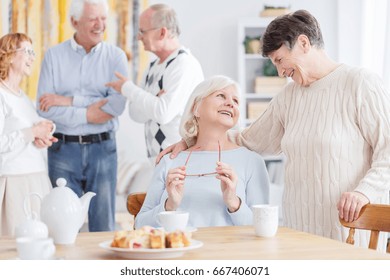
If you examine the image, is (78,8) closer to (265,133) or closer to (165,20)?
(165,20)

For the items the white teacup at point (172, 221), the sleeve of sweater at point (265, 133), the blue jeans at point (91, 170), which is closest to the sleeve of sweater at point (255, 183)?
the sleeve of sweater at point (265, 133)

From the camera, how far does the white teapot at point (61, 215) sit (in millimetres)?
1939

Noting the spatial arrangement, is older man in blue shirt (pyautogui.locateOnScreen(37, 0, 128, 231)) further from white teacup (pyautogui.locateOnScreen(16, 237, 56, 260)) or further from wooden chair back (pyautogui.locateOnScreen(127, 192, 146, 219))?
white teacup (pyautogui.locateOnScreen(16, 237, 56, 260))

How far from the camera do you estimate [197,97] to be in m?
2.70

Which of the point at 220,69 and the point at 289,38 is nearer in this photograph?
the point at 289,38

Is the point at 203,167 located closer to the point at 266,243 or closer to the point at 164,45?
the point at 266,243

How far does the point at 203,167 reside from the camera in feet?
8.52

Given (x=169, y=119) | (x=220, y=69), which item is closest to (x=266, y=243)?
(x=169, y=119)

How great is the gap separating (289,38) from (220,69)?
12.6 ft

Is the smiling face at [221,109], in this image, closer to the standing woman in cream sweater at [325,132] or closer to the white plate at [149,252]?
the standing woman in cream sweater at [325,132]

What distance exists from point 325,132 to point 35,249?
122cm

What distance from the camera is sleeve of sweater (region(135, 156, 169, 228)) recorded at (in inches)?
96.3

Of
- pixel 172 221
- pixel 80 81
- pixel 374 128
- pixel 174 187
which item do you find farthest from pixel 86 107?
pixel 172 221

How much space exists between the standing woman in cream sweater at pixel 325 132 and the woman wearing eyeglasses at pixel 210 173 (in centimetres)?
16
